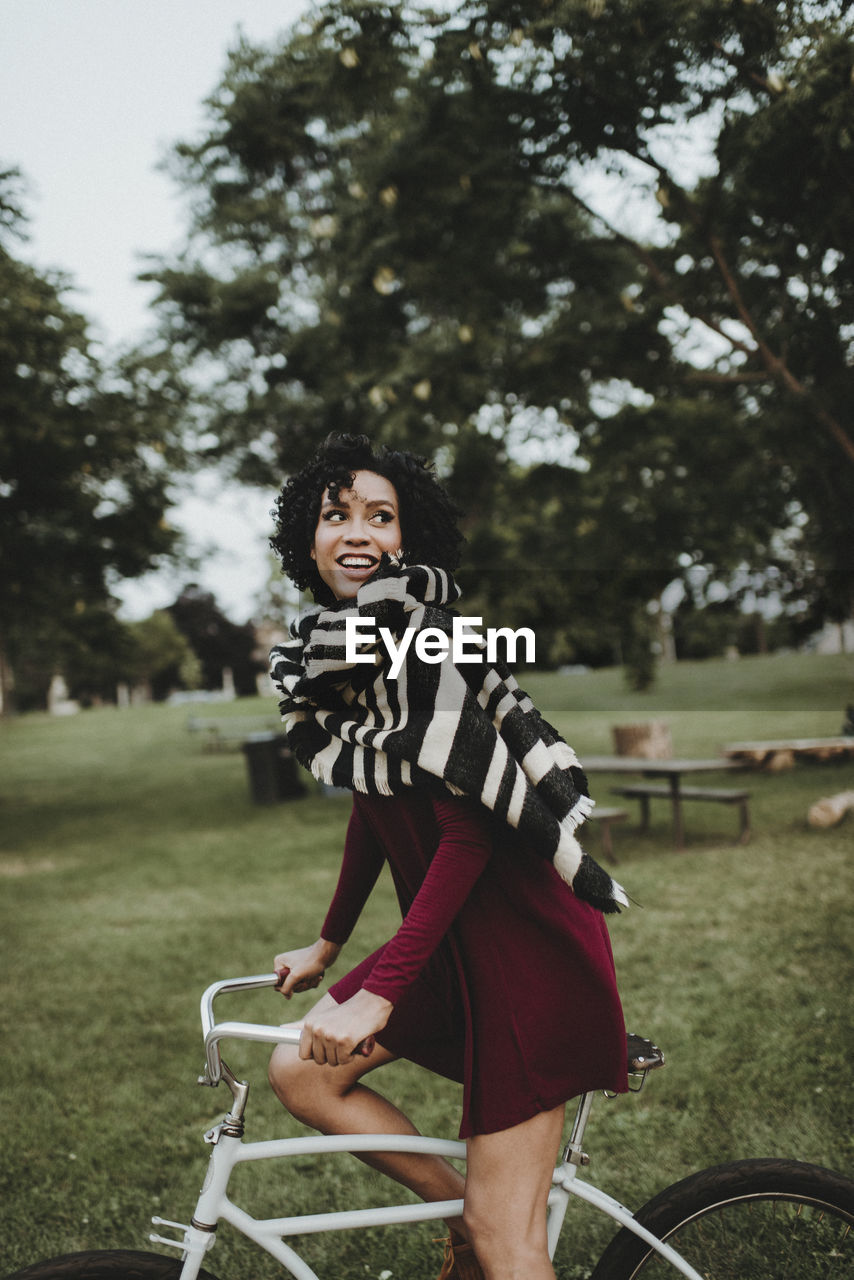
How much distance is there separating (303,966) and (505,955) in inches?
20.7

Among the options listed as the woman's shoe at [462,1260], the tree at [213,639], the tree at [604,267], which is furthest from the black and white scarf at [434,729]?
the tree at [213,639]

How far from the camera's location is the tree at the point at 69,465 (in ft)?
34.8

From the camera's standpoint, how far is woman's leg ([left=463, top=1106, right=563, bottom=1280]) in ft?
5.50

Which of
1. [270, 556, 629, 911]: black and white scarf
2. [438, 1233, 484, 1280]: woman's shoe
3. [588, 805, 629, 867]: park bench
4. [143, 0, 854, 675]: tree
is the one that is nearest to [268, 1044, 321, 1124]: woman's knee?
[438, 1233, 484, 1280]: woman's shoe

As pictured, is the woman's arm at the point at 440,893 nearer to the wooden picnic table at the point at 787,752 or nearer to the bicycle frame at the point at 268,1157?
the bicycle frame at the point at 268,1157

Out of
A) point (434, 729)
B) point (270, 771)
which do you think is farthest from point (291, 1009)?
point (270, 771)

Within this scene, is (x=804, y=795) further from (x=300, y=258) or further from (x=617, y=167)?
(x=300, y=258)

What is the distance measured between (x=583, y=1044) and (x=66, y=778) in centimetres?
2145

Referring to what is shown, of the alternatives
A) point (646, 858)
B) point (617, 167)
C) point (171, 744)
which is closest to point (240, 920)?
point (646, 858)

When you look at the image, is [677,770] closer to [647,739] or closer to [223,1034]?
[647,739]

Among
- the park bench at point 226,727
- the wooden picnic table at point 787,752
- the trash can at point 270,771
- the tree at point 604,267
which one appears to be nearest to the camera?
the tree at point 604,267

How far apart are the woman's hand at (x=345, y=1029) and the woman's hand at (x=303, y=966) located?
44 cm

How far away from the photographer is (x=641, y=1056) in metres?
1.86

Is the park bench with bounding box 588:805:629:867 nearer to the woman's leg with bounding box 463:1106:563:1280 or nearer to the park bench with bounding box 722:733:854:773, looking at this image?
the park bench with bounding box 722:733:854:773
